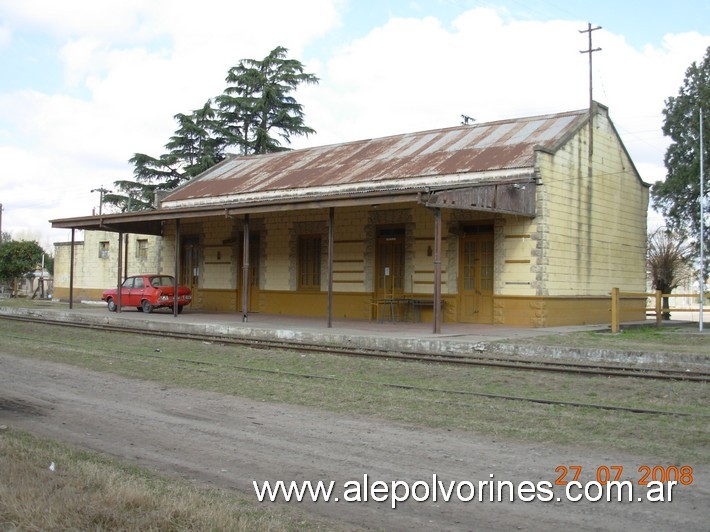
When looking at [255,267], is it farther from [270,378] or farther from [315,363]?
[270,378]

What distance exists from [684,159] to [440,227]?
44.6 ft

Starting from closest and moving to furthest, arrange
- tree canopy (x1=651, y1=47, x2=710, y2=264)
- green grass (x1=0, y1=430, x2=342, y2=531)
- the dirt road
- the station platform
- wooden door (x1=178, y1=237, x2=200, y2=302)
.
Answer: green grass (x1=0, y1=430, x2=342, y2=531), the dirt road, the station platform, tree canopy (x1=651, y1=47, x2=710, y2=264), wooden door (x1=178, y1=237, x2=200, y2=302)

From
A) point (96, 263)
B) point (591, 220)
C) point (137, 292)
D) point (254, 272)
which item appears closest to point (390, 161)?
point (591, 220)

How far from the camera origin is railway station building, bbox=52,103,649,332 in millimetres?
19781

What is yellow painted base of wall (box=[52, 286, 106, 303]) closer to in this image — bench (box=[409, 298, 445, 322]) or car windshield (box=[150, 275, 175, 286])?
car windshield (box=[150, 275, 175, 286])

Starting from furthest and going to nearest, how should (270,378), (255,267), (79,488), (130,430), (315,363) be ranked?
Answer: (255,267) < (315,363) < (270,378) < (130,430) < (79,488)

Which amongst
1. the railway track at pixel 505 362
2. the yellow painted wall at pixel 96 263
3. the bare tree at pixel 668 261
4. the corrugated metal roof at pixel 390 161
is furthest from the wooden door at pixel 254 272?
the bare tree at pixel 668 261

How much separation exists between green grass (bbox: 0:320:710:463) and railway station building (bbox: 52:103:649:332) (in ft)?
16.9

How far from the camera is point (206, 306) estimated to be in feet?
96.0

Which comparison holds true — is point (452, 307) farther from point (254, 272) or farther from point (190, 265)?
point (190, 265)

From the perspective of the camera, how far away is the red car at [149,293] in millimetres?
26516

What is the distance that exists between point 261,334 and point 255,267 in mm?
8323

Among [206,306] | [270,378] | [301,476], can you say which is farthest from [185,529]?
[206,306]

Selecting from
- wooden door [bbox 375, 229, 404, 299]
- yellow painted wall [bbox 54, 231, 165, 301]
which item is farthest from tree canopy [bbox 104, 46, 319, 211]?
wooden door [bbox 375, 229, 404, 299]
